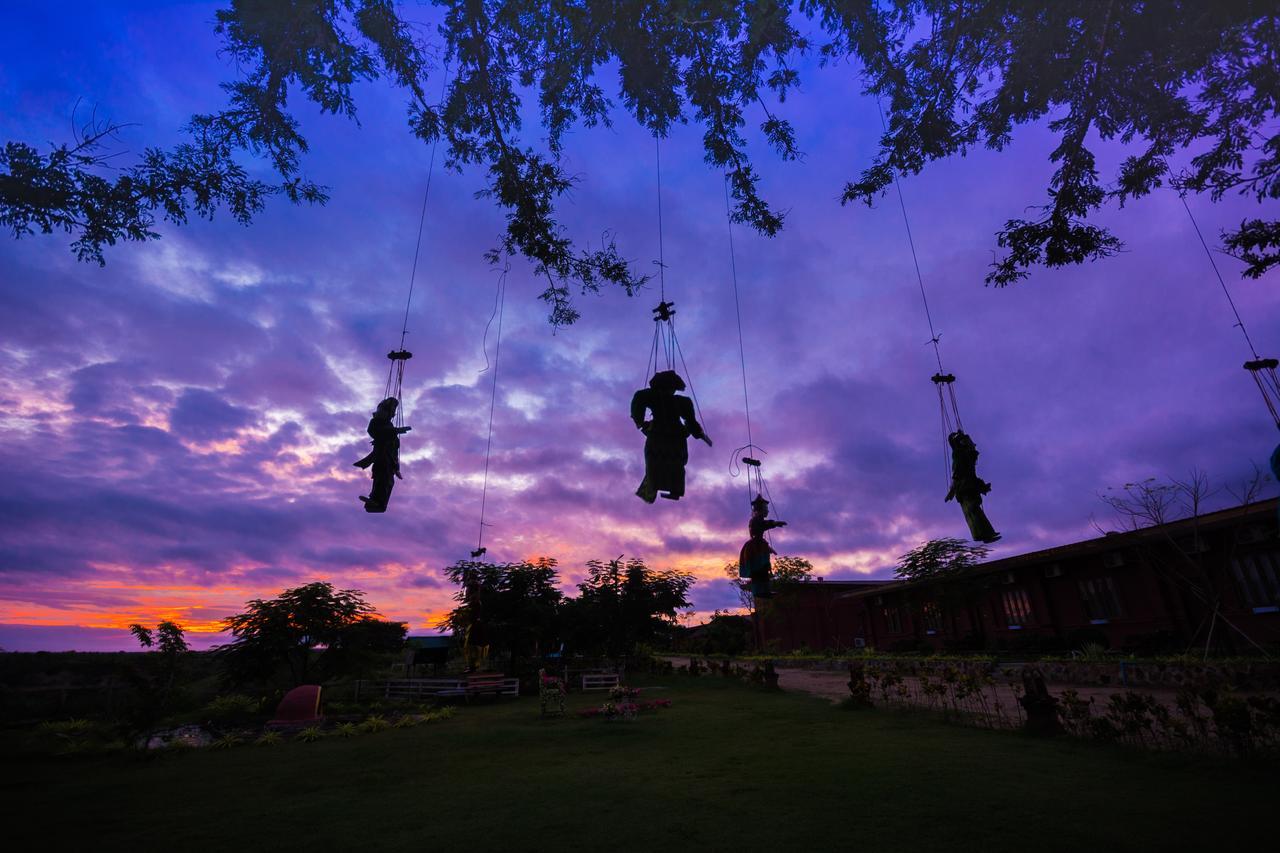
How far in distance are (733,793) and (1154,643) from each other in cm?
1768

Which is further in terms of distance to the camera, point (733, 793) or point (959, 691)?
point (959, 691)

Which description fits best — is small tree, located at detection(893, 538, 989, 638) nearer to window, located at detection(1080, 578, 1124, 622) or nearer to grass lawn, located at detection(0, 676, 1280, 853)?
window, located at detection(1080, 578, 1124, 622)

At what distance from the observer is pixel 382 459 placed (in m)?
6.27

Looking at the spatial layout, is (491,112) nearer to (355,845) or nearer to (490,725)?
(355,845)

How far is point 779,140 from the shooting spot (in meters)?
8.67

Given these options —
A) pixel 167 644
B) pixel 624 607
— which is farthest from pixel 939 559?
pixel 167 644

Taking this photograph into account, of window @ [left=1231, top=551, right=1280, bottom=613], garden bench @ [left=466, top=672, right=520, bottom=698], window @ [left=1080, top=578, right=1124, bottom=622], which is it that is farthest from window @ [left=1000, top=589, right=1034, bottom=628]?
garden bench @ [left=466, top=672, right=520, bottom=698]

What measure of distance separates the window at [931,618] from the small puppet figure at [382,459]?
80.9ft

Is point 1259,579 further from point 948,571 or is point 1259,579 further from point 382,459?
point 382,459

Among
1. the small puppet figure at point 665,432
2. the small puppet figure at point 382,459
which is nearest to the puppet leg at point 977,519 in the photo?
the small puppet figure at point 665,432

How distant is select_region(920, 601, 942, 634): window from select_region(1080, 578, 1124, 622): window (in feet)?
17.8

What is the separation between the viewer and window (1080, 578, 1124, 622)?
1917 centimetres

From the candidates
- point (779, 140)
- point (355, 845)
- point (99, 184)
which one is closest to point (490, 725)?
point (355, 845)

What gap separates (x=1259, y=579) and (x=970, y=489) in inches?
634
